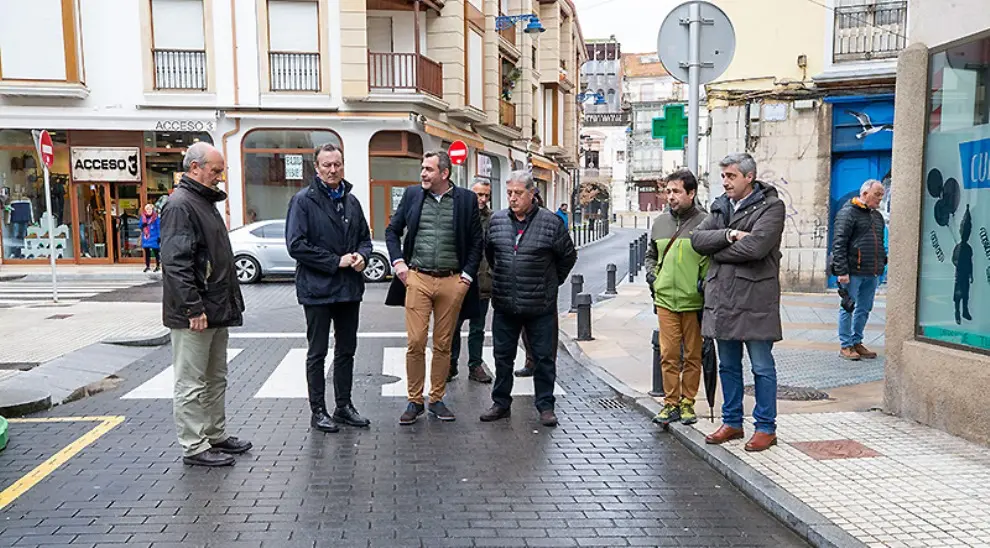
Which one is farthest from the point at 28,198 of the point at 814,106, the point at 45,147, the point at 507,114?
the point at 814,106

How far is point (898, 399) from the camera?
5.83 m

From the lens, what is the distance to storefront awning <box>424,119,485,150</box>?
22.3 metres

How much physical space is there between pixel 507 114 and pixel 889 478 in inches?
1077

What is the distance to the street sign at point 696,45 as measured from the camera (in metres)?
6.60

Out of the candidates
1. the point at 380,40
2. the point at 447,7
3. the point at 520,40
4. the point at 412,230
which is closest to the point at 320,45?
the point at 380,40

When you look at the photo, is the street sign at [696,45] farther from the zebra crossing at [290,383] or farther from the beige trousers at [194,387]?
the beige trousers at [194,387]

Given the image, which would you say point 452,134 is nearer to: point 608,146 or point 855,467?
point 855,467

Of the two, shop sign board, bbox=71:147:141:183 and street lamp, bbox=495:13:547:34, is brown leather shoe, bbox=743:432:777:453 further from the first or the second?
street lamp, bbox=495:13:547:34

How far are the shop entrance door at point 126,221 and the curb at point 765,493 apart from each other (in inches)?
754

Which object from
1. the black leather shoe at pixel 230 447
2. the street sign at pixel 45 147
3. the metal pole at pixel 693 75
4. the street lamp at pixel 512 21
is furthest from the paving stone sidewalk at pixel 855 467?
the street lamp at pixel 512 21

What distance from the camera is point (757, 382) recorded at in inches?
199

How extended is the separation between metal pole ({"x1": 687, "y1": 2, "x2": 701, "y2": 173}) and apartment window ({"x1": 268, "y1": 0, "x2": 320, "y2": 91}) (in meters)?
16.7

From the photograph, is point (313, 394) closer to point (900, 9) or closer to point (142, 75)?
point (900, 9)

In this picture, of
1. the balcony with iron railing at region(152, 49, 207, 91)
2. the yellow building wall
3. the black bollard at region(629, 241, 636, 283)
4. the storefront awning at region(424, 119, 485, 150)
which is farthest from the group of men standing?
the balcony with iron railing at region(152, 49, 207, 91)
